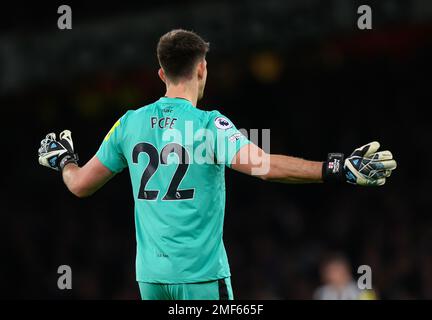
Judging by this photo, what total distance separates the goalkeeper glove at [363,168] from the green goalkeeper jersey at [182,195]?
0.52m

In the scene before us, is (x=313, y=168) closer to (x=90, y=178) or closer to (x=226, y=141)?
(x=226, y=141)

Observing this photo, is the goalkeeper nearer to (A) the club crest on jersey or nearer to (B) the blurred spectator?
(A) the club crest on jersey

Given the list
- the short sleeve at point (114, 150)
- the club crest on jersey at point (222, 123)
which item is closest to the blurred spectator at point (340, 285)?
the short sleeve at point (114, 150)

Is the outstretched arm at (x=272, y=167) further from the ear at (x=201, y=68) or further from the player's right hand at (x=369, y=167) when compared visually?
the ear at (x=201, y=68)

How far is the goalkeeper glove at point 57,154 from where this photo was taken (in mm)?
5250

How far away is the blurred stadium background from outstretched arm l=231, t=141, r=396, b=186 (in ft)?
21.6

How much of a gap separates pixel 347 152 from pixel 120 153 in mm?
9296

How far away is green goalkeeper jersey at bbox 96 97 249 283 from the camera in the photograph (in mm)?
4715

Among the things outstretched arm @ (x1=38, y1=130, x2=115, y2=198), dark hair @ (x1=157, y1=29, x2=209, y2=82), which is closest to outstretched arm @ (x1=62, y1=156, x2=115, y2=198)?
outstretched arm @ (x1=38, y1=130, x2=115, y2=198)

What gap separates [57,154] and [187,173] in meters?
0.96

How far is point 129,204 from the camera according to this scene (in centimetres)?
1567

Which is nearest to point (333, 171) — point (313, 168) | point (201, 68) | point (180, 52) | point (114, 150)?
point (313, 168)

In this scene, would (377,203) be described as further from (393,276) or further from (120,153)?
(120,153)
